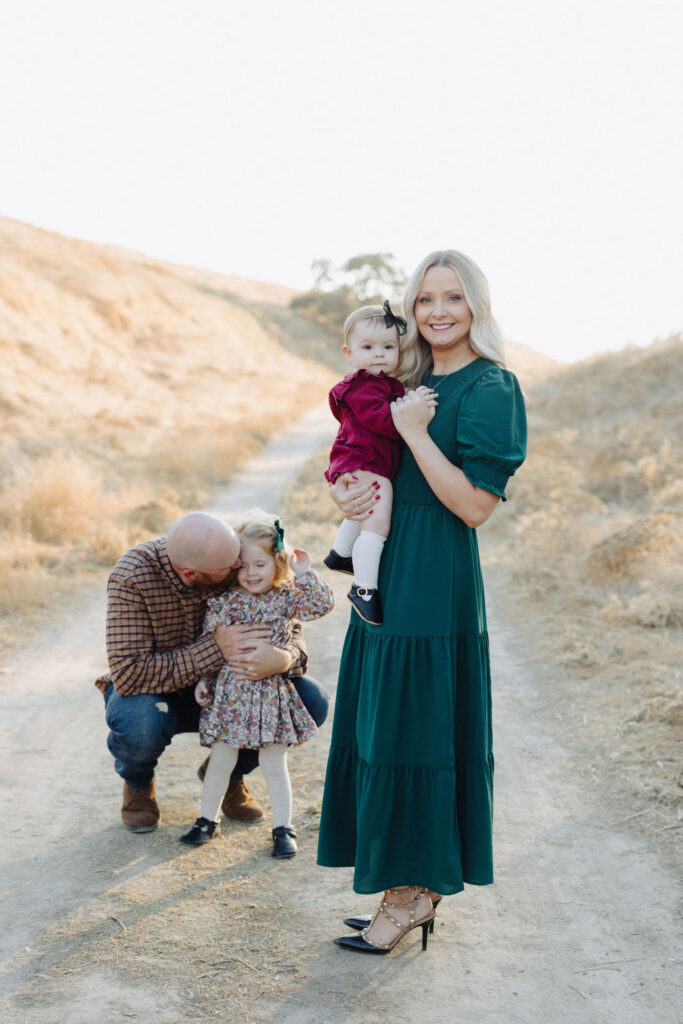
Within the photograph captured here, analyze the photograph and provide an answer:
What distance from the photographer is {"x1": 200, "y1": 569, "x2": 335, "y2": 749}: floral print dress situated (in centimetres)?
352

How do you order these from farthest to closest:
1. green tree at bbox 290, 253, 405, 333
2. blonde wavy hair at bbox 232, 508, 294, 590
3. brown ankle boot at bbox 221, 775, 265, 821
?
green tree at bbox 290, 253, 405, 333
brown ankle boot at bbox 221, 775, 265, 821
blonde wavy hair at bbox 232, 508, 294, 590

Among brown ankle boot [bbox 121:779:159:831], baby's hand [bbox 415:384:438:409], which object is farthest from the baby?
brown ankle boot [bbox 121:779:159:831]

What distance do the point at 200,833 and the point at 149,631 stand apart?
2.75ft

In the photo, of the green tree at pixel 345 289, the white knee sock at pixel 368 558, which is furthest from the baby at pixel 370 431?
the green tree at pixel 345 289

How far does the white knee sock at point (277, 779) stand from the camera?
11.8ft

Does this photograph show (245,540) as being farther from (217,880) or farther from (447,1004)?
(447,1004)

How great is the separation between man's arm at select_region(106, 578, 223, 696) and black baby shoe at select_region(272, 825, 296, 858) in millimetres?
701

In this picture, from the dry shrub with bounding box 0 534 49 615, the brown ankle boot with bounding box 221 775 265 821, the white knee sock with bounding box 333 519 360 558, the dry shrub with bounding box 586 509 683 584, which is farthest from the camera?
the dry shrub with bounding box 586 509 683 584

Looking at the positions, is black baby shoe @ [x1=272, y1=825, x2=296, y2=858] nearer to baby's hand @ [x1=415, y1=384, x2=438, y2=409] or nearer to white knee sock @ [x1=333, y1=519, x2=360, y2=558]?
white knee sock @ [x1=333, y1=519, x2=360, y2=558]

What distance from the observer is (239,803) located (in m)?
3.93

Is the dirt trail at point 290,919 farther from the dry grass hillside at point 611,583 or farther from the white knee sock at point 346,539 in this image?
the white knee sock at point 346,539

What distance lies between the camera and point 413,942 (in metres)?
3.05

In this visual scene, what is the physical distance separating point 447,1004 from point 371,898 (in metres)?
0.73

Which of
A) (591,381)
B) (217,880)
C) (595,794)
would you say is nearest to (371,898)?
(217,880)
